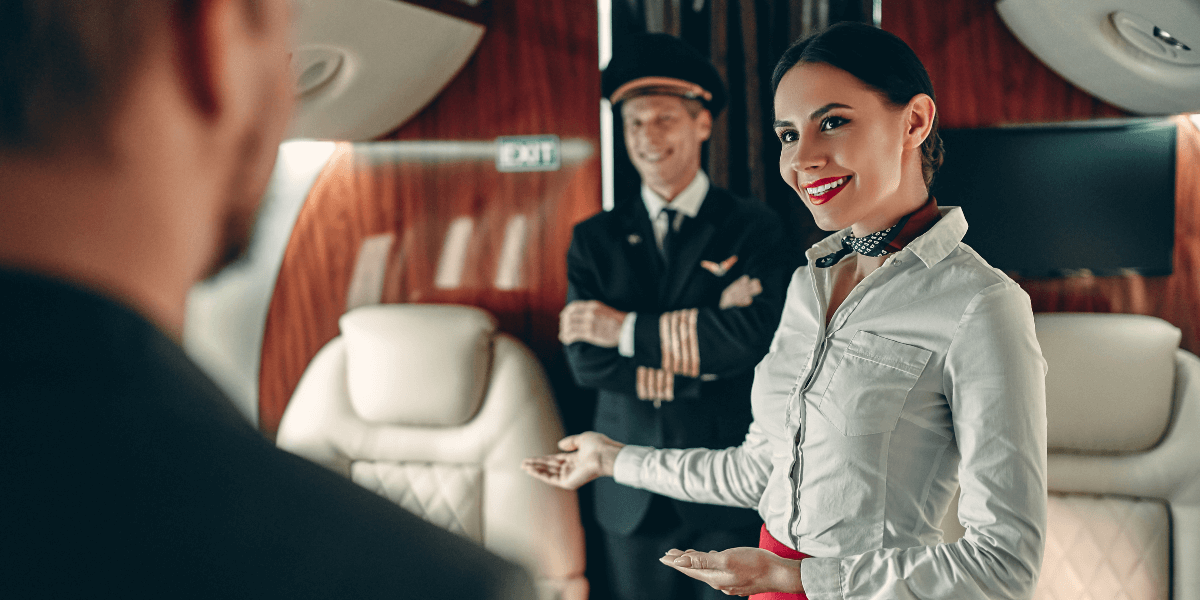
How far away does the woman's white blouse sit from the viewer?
688 millimetres

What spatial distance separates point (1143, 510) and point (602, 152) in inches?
73.1

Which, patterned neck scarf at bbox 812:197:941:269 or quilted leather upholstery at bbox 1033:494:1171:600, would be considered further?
quilted leather upholstery at bbox 1033:494:1171:600

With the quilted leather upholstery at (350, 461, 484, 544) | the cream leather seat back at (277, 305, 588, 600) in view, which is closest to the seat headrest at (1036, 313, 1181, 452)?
the cream leather seat back at (277, 305, 588, 600)

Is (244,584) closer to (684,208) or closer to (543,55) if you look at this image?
(684,208)

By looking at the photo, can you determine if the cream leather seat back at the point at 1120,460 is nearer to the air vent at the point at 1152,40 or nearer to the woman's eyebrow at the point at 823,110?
the air vent at the point at 1152,40

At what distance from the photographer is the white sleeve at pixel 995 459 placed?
0.68m

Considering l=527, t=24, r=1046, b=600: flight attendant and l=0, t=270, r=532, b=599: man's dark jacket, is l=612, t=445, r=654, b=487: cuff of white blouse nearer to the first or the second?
l=527, t=24, r=1046, b=600: flight attendant

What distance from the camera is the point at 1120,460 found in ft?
5.58

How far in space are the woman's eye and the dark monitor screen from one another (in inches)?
49.0

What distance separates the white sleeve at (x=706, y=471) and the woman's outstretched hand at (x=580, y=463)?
3cm

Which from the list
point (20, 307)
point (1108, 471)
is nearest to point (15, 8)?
point (20, 307)

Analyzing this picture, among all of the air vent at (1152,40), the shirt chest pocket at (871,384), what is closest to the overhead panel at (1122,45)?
the air vent at (1152,40)

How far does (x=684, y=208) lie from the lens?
167 cm

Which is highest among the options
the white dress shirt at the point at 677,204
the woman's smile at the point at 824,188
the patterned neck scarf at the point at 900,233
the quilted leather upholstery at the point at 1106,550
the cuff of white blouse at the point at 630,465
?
the white dress shirt at the point at 677,204
